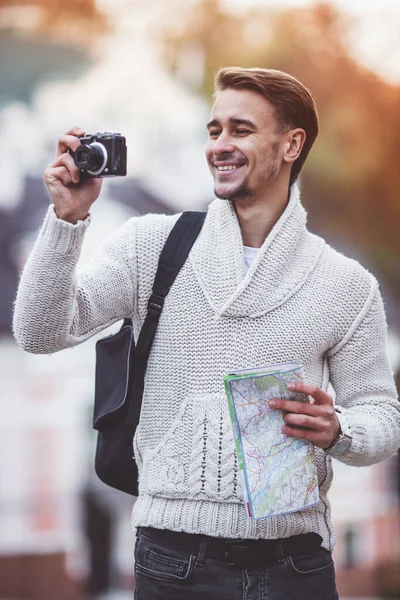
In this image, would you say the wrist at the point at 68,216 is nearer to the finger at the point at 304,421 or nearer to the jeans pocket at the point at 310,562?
the finger at the point at 304,421

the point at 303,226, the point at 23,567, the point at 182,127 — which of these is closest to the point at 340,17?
the point at 182,127

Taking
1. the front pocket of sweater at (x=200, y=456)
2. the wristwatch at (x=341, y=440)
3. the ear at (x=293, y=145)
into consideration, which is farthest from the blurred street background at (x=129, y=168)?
the wristwatch at (x=341, y=440)

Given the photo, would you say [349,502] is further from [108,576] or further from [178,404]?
[178,404]

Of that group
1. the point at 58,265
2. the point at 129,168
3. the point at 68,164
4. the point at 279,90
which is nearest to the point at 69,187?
the point at 68,164

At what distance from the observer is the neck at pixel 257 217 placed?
2334 millimetres

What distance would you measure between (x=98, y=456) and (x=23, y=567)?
278cm

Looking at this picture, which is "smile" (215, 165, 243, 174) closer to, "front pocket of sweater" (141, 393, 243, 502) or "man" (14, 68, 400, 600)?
"man" (14, 68, 400, 600)

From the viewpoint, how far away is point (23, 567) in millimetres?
4797

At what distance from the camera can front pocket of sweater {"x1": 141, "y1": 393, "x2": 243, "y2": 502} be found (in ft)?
6.97

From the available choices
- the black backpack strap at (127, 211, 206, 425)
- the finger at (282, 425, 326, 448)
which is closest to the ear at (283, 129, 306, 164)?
the black backpack strap at (127, 211, 206, 425)

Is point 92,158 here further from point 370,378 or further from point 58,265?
point 370,378

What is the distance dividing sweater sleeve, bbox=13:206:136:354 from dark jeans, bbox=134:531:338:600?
528 millimetres

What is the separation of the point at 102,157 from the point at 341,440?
82 centimetres

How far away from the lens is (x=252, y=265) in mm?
2240
